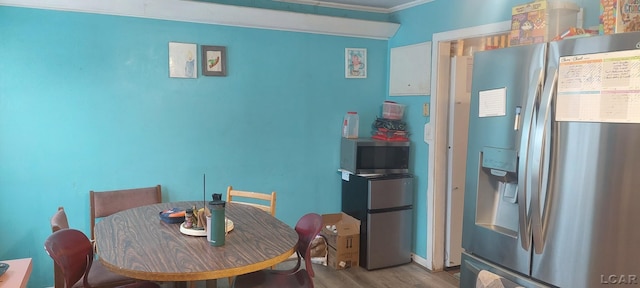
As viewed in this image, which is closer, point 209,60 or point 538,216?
point 538,216

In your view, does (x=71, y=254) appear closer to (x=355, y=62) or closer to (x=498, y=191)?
(x=498, y=191)

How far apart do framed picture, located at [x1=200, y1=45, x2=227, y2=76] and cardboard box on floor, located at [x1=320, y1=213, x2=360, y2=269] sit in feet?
5.09

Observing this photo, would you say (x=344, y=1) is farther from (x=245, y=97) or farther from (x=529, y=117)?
(x=529, y=117)

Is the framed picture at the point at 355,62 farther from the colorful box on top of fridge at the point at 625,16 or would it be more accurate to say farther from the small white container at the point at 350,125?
the colorful box on top of fridge at the point at 625,16

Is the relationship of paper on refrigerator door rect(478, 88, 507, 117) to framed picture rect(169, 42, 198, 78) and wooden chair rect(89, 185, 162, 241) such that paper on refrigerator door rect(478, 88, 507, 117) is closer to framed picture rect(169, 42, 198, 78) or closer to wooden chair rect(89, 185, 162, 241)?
framed picture rect(169, 42, 198, 78)

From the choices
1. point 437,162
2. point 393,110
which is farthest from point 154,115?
point 437,162

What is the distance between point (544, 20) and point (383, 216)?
2076 mm

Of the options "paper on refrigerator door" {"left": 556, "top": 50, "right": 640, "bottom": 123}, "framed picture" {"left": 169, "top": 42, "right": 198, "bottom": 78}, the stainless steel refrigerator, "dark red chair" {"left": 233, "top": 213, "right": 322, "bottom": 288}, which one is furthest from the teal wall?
"paper on refrigerator door" {"left": 556, "top": 50, "right": 640, "bottom": 123}

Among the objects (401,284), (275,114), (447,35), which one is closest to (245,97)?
(275,114)

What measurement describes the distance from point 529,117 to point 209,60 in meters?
2.44

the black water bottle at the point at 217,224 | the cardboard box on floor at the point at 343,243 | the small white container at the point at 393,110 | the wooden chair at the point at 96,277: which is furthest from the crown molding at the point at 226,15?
the black water bottle at the point at 217,224

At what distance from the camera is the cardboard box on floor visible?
12.3 ft

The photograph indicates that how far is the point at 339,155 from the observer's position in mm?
4109

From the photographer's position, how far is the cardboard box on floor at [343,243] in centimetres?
374
